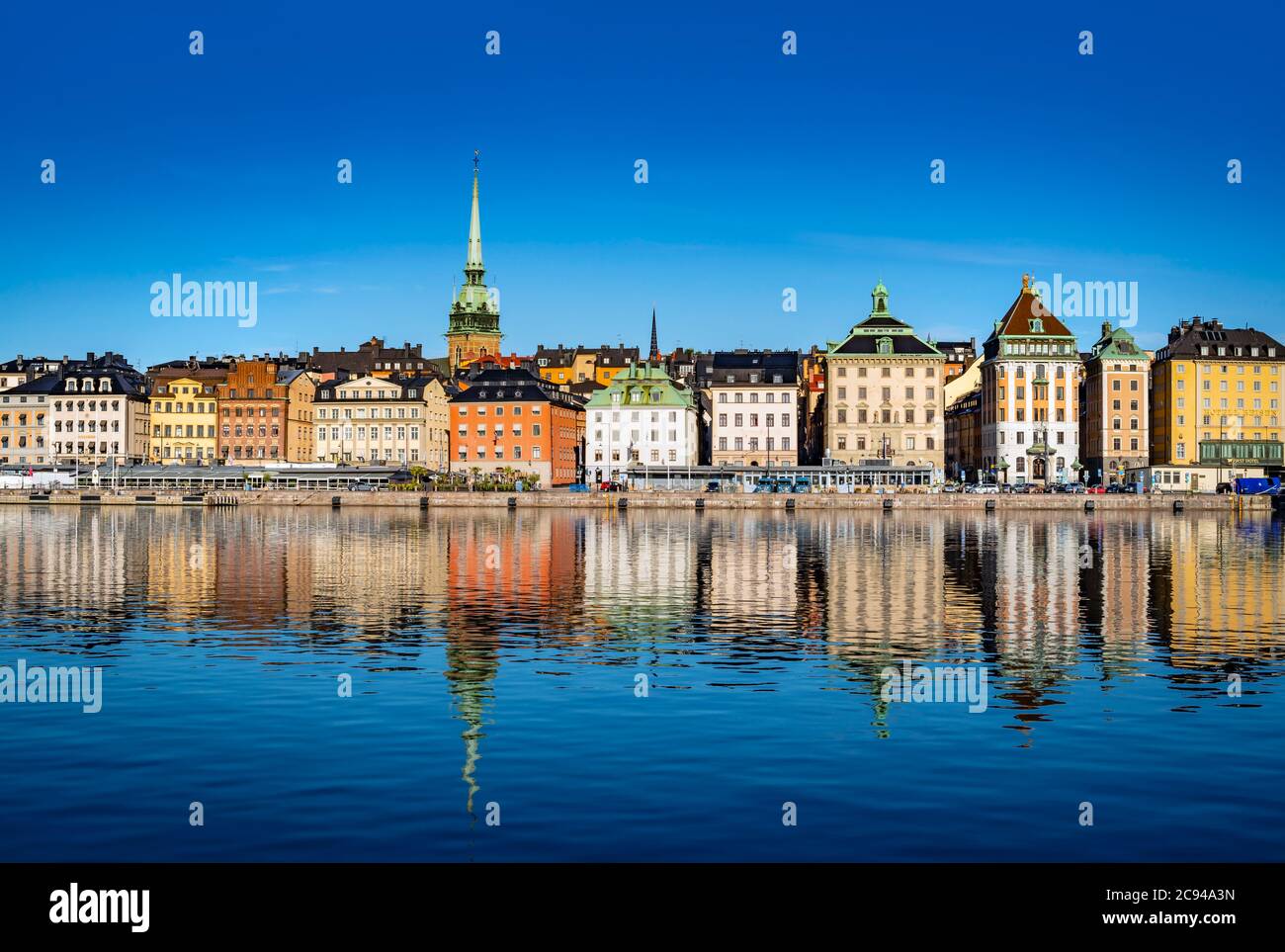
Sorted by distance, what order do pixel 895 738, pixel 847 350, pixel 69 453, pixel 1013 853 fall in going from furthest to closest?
1. pixel 69 453
2. pixel 847 350
3. pixel 895 738
4. pixel 1013 853

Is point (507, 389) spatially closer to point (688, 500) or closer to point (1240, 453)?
point (688, 500)

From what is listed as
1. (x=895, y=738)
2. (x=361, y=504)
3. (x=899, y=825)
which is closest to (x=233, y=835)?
(x=899, y=825)

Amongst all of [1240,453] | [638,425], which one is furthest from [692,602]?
[1240,453]

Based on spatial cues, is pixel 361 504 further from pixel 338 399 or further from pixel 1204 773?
pixel 1204 773

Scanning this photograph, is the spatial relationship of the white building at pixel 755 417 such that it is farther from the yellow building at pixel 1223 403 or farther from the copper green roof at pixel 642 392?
the yellow building at pixel 1223 403

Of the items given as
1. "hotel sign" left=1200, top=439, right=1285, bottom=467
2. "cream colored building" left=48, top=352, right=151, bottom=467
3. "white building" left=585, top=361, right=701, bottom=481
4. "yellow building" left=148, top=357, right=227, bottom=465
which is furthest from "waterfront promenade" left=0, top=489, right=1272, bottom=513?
"yellow building" left=148, top=357, right=227, bottom=465

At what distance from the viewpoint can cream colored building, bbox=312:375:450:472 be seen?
180m

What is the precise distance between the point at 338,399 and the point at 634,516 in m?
73.4

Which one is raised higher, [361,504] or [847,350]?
[847,350]

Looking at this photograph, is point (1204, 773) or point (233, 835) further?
point (1204, 773)

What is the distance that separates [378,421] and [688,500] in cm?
5651

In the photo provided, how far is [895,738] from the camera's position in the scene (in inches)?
872

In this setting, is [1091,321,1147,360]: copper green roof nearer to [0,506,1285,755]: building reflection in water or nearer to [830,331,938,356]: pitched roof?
[830,331,938,356]: pitched roof

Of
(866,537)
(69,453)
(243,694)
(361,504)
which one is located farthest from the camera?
(69,453)
